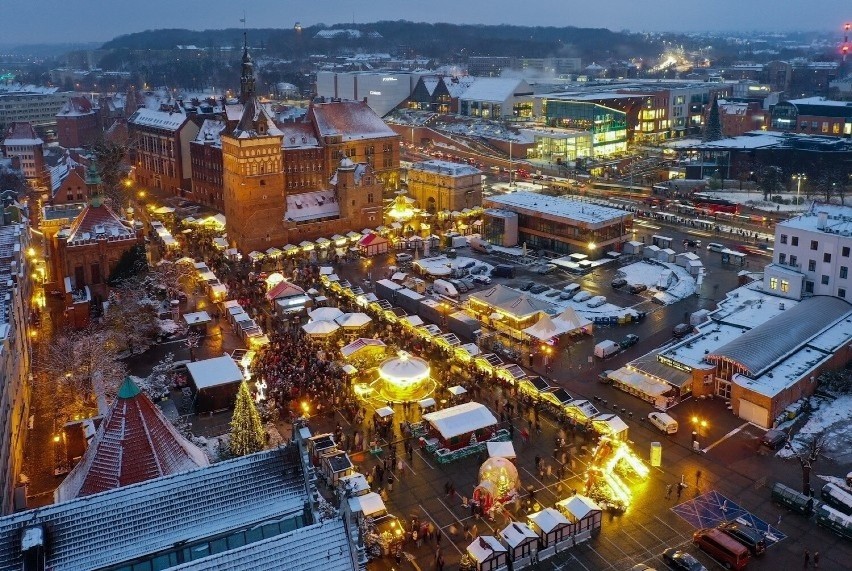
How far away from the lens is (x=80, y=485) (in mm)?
25984

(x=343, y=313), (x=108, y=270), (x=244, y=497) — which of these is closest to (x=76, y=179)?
(x=108, y=270)

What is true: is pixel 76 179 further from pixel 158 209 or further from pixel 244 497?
pixel 244 497

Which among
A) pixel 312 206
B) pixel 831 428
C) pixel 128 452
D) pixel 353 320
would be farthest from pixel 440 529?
pixel 312 206

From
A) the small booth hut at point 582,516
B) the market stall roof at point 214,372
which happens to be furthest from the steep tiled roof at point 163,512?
the market stall roof at point 214,372

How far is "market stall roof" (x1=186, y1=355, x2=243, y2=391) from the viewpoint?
4084 centimetres

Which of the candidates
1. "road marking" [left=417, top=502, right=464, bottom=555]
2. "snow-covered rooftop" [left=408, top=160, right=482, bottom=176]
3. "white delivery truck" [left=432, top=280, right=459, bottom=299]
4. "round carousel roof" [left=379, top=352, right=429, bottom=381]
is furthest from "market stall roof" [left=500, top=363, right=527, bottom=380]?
"snow-covered rooftop" [left=408, top=160, right=482, bottom=176]

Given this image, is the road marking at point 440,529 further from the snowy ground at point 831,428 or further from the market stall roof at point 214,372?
the snowy ground at point 831,428

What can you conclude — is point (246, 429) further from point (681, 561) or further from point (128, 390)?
point (681, 561)

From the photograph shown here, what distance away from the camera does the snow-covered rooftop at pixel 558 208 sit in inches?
2685

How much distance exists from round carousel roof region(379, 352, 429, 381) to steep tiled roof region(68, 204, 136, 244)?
84.1ft

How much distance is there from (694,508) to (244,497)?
1899cm

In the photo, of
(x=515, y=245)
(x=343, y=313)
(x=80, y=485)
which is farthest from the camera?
(x=515, y=245)

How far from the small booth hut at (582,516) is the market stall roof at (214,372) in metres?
18.8

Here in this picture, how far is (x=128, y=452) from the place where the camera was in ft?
85.0
